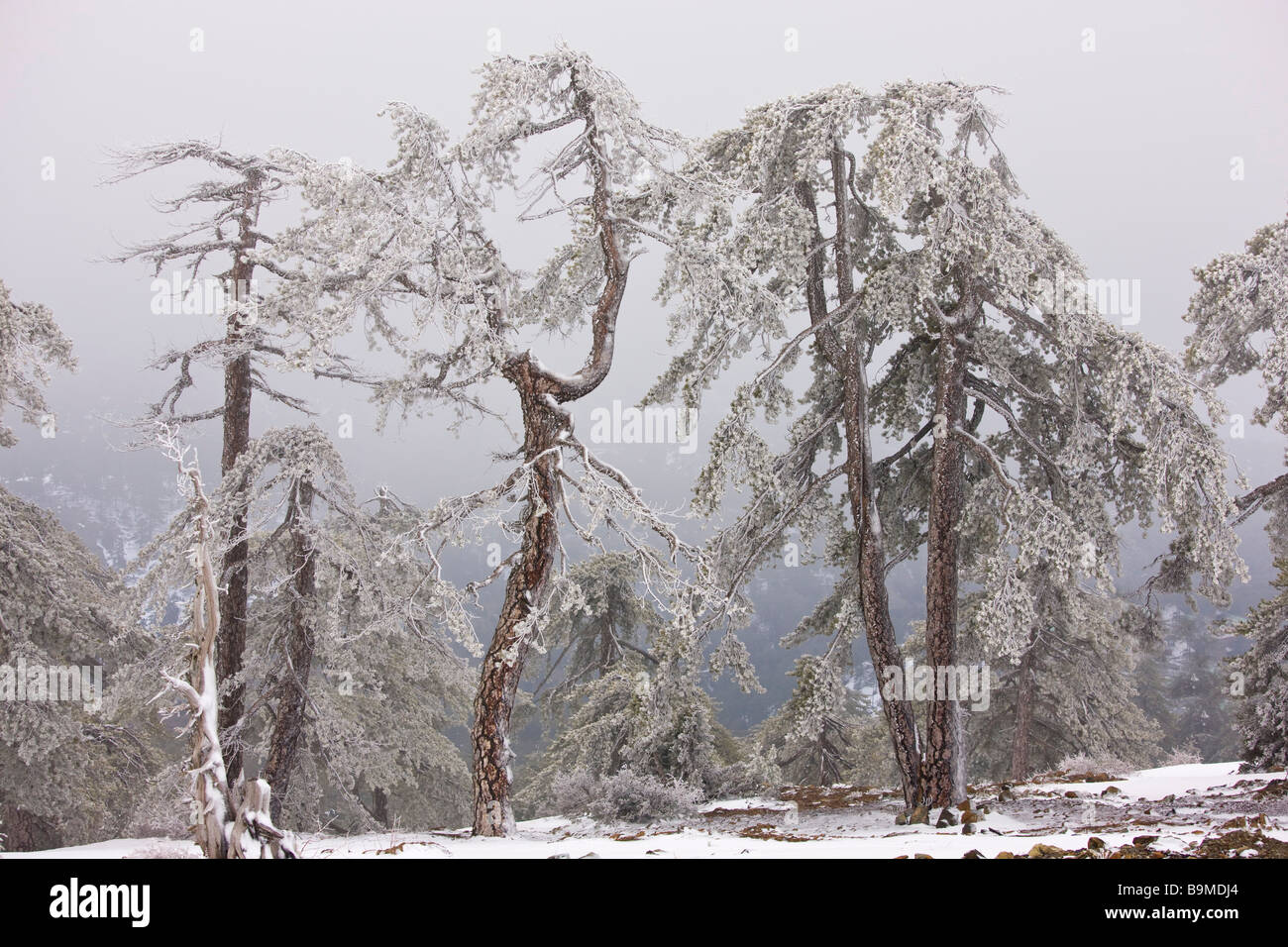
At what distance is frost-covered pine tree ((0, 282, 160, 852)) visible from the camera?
11406 millimetres

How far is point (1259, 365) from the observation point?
1049cm

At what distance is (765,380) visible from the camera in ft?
35.4

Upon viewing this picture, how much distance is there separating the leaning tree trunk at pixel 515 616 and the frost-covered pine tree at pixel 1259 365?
8704 millimetres

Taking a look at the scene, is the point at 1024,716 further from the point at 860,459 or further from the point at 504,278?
the point at 504,278

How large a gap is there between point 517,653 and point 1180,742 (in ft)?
108

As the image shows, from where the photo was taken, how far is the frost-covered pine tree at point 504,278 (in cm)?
821

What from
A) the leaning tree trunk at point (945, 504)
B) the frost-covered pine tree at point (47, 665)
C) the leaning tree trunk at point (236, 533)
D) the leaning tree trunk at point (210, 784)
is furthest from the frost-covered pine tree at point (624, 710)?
the frost-covered pine tree at point (47, 665)

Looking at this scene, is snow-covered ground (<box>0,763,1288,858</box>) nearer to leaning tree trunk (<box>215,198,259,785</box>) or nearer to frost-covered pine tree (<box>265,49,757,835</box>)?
frost-covered pine tree (<box>265,49,757,835</box>)

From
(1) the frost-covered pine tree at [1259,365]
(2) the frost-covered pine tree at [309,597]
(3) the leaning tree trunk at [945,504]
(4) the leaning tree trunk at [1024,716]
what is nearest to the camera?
(1) the frost-covered pine tree at [1259,365]

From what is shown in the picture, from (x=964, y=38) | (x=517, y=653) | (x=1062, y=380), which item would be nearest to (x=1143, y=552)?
(x=1062, y=380)

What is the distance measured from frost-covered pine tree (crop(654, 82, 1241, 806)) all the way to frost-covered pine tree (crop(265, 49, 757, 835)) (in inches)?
53.3

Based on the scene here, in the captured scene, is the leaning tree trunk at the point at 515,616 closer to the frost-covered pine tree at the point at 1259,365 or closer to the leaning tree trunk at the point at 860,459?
the leaning tree trunk at the point at 860,459

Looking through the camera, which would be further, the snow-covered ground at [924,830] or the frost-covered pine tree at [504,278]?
the frost-covered pine tree at [504,278]
